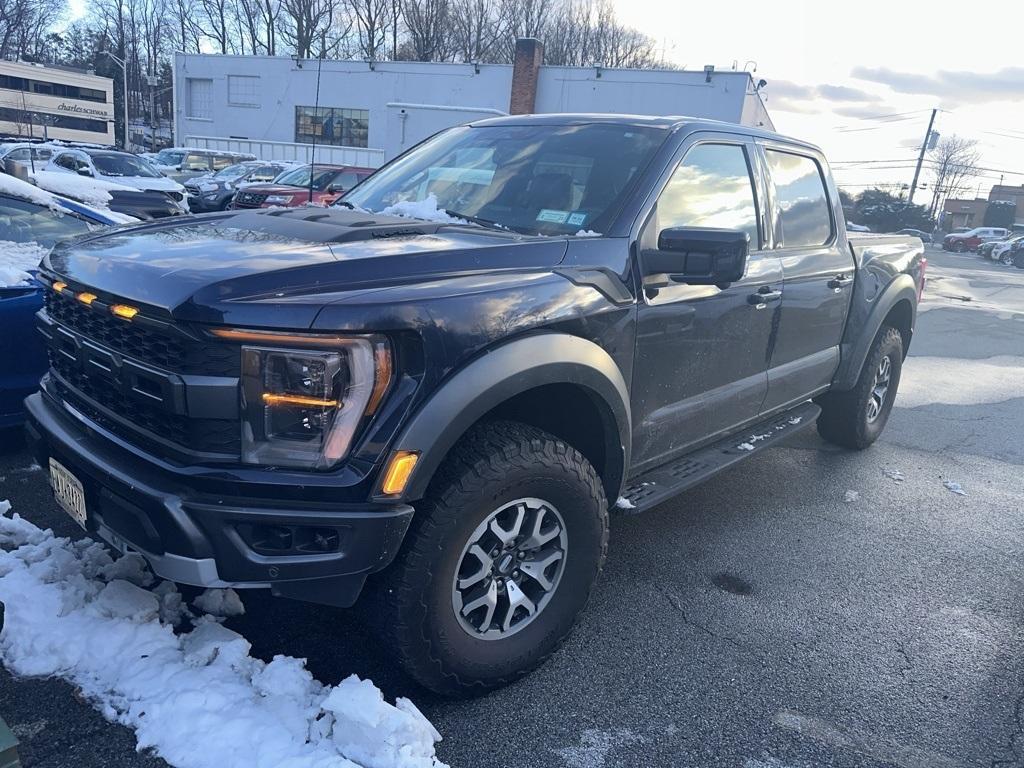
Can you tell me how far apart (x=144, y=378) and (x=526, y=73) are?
33082 millimetres

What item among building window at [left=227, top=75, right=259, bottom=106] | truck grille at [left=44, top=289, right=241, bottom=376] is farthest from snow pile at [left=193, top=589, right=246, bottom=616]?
building window at [left=227, top=75, right=259, bottom=106]

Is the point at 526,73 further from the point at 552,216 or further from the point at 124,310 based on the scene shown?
the point at 124,310

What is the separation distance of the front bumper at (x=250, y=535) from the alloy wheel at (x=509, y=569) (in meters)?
0.37

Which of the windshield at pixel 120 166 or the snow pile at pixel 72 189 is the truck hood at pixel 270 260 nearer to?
the snow pile at pixel 72 189

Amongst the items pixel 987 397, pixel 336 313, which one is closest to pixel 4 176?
pixel 336 313

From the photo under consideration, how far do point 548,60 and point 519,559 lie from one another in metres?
61.7

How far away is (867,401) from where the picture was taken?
5422 mm

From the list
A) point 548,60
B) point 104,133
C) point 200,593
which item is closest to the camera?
point 200,593

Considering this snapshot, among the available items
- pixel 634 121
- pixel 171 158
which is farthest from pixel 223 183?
pixel 634 121

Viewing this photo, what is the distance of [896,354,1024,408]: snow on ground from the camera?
756cm

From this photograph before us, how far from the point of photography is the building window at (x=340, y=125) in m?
37.3

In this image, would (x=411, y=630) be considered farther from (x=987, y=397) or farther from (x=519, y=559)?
(x=987, y=397)

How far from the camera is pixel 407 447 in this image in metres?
2.14

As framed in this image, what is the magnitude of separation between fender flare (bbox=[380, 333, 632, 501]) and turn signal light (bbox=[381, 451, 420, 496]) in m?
0.02
